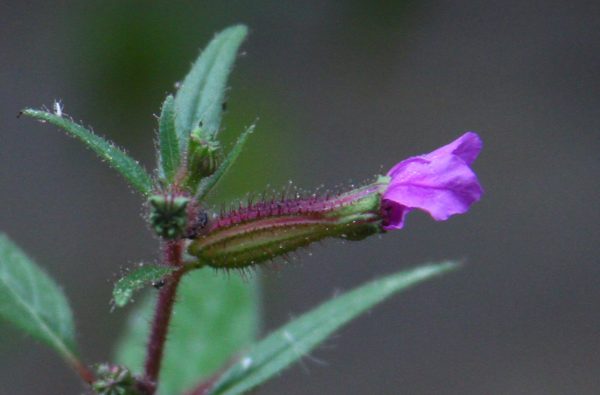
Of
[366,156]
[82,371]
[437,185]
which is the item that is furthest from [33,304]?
[366,156]

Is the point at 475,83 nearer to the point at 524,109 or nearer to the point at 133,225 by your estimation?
the point at 524,109

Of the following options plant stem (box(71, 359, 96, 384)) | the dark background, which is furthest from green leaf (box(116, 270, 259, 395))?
the dark background

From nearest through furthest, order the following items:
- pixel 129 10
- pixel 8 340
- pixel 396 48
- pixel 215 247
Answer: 1. pixel 215 247
2. pixel 8 340
3. pixel 129 10
4. pixel 396 48

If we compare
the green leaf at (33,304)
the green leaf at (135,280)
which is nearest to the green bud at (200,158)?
the green leaf at (135,280)

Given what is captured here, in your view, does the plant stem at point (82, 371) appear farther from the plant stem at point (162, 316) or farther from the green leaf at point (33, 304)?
the plant stem at point (162, 316)

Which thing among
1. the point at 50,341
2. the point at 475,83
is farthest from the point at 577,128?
the point at 50,341

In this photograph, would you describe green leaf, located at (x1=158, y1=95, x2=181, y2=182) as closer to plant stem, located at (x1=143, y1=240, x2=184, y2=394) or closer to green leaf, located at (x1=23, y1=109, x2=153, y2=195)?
green leaf, located at (x1=23, y1=109, x2=153, y2=195)
